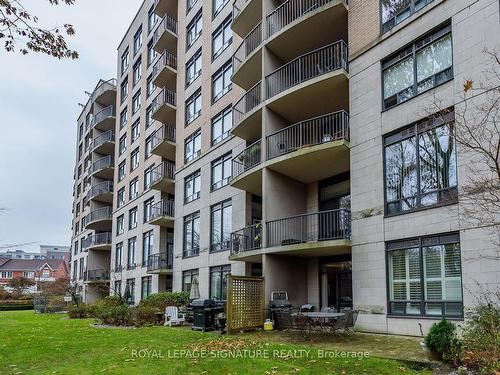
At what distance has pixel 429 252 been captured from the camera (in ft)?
41.1

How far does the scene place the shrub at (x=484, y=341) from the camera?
8031 millimetres

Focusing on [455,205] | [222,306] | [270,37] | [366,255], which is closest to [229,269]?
[222,306]

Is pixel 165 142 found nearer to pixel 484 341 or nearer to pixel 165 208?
pixel 165 208

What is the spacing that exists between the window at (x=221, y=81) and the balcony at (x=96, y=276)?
2372cm

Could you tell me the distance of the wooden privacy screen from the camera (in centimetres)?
1516

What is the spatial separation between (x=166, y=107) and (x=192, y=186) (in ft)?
20.8

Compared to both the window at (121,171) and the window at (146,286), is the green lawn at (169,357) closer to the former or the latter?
the window at (146,286)

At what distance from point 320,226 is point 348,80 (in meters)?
5.71

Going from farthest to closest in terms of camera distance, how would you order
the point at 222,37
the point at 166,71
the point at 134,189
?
1. the point at 134,189
2. the point at 166,71
3. the point at 222,37

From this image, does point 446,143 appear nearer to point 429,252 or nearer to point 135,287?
point 429,252

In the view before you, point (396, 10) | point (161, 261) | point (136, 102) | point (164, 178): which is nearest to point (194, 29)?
point (164, 178)

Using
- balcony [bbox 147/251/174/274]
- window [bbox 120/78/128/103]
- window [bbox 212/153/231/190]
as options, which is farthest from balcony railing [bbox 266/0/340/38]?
window [bbox 120/78/128/103]

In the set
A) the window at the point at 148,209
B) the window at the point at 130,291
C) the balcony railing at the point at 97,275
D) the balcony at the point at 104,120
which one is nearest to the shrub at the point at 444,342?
the window at the point at 148,209

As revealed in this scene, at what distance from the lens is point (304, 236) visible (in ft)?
60.4
